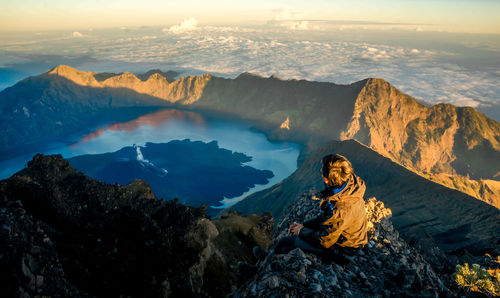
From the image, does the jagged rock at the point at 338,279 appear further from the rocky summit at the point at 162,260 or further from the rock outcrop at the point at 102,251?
the rock outcrop at the point at 102,251

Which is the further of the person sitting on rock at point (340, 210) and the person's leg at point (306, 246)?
the person's leg at point (306, 246)

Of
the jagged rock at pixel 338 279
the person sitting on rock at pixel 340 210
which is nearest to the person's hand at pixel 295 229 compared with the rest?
the person sitting on rock at pixel 340 210

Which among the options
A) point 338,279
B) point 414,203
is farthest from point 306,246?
point 414,203

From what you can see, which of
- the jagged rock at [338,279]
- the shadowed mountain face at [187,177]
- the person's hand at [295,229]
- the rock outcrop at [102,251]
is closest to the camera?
the jagged rock at [338,279]

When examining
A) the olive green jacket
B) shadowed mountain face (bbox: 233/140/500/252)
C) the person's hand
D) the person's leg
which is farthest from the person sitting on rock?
shadowed mountain face (bbox: 233/140/500/252)

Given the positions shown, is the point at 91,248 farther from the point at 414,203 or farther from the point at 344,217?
the point at 414,203

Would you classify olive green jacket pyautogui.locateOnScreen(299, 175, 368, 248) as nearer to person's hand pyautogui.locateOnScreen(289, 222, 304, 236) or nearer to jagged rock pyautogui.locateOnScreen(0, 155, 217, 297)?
person's hand pyautogui.locateOnScreen(289, 222, 304, 236)

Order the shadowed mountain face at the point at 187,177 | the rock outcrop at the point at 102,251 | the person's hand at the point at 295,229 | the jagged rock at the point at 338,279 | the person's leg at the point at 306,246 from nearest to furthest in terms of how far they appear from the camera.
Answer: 1. the jagged rock at the point at 338,279
2. the person's leg at the point at 306,246
3. the person's hand at the point at 295,229
4. the rock outcrop at the point at 102,251
5. the shadowed mountain face at the point at 187,177
